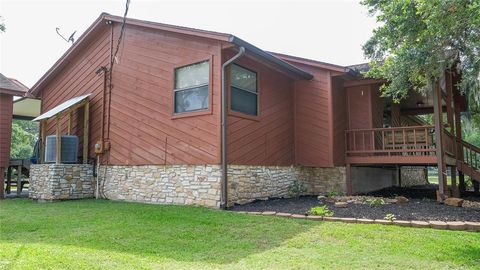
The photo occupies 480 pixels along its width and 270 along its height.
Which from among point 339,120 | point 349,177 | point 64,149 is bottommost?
point 349,177

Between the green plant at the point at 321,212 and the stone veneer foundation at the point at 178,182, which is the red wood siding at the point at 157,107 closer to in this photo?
the stone veneer foundation at the point at 178,182

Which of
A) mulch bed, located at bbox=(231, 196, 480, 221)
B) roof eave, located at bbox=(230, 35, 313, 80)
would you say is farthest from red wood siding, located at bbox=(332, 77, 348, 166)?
mulch bed, located at bbox=(231, 196, 480, 221)

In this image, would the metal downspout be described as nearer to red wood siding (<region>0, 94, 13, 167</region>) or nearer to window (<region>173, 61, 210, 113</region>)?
window (<region>173, 61, 210, 113</region>)

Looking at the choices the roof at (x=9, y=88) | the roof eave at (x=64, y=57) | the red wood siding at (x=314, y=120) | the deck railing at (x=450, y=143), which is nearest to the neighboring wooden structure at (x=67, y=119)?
the roof at (x=9, y=88)

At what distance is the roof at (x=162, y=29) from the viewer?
7.48 metres

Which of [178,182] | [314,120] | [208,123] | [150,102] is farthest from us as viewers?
[314,120]

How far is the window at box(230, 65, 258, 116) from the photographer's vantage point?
8.08 metres

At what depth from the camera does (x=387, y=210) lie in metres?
6.70

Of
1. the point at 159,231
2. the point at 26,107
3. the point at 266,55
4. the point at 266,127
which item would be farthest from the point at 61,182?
the point at 26,107

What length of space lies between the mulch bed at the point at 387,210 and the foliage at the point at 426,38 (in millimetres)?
2412

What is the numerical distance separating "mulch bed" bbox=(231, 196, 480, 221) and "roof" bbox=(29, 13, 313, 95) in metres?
3.35

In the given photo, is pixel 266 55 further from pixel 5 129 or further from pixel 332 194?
pixel 5 129

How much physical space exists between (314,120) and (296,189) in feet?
6.39

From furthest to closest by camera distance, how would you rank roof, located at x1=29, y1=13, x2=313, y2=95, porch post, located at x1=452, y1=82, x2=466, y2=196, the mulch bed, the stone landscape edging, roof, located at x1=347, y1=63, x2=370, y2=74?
porch post, located at x1=452, y1=82, x2=466, y2=196
roof, located at x1=347, y1=63, x2=370, y2=74
roof, located at x1=29, y1=13, x2=313, y2=95
the mulch bed
the stone landscape edging
